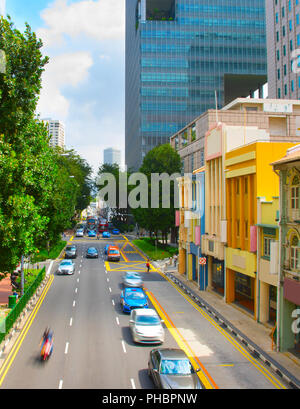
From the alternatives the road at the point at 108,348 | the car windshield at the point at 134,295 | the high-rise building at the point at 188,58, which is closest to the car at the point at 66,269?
the road at the point at 108,348

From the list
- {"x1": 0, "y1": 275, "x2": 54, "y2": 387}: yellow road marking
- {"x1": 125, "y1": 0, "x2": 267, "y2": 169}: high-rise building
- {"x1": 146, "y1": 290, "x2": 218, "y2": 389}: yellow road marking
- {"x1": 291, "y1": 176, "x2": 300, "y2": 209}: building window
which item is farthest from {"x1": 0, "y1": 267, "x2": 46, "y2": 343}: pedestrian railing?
{"x1": 125, "y1": 0, "x2": 267, "y2": 169}: high-rise building

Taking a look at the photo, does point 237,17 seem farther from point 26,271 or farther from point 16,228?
point 16,228

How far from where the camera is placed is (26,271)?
42531 millimetres

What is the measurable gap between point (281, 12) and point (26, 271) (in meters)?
64.9

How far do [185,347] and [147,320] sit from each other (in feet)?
8.42

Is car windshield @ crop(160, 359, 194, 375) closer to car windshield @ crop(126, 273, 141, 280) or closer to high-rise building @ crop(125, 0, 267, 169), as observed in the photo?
car windshield @ crop(126, 273, 141, 280)

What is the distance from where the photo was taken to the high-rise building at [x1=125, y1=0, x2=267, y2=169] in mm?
114062

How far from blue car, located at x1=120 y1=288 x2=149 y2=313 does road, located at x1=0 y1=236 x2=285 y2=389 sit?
2.25 feet

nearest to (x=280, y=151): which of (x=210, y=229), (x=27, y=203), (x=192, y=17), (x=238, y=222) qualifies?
(x=238, y=222)

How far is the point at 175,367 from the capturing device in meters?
16.0

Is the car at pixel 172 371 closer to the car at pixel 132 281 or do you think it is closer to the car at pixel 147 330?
the car at pixel 147 330

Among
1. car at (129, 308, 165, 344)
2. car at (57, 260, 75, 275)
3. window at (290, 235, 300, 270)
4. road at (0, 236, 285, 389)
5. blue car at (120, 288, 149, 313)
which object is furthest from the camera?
car at (57, 260, 75, 275)

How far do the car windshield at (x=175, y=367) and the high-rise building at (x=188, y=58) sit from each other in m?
100.0

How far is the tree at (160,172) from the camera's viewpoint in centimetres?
5994
